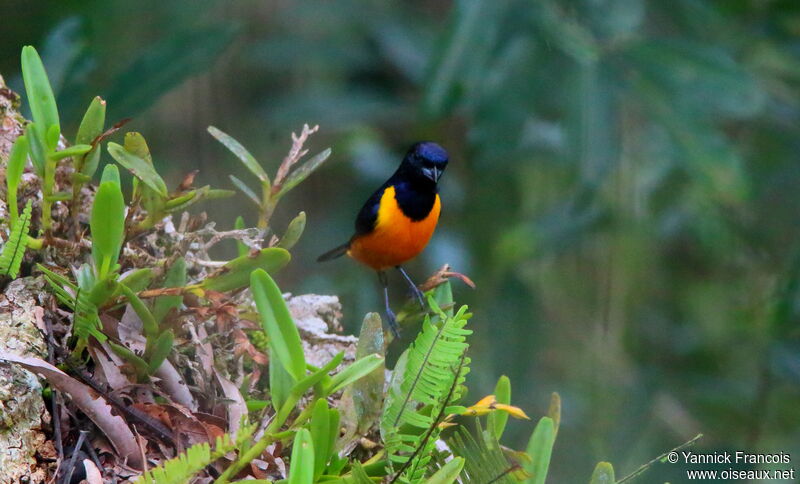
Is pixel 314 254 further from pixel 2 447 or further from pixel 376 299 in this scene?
pixel 2 447

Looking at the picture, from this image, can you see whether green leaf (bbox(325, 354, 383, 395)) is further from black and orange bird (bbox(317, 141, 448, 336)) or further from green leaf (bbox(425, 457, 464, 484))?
black and orange bird (bbox(317, 141, 448, 336))

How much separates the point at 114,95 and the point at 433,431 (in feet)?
8.48

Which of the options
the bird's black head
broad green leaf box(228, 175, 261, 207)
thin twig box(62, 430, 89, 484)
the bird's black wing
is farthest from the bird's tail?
thin twig box(62, 430, 89, 484)

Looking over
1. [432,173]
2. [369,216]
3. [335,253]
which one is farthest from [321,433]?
[335,253]

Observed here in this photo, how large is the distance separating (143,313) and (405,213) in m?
1.46

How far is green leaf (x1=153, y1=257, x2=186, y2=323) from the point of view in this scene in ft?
4.29

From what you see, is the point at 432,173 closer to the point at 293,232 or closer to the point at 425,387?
the point at 293,232

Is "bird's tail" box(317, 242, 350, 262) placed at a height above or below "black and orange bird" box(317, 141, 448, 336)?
below

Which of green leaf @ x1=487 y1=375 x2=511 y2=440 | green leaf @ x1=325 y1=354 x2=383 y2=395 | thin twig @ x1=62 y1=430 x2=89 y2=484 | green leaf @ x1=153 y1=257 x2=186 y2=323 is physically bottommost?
green leaf @ x1=487 y1=375 x2=511 y2=440

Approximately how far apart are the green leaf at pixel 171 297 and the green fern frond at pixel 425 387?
13.5 inches

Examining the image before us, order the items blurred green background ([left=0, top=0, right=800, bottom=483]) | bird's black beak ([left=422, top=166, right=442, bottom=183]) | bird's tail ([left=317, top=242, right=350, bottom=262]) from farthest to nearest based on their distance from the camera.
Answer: blurred green background ([left=0, top=0, right=800, bottom=483])
bird's tail ([left=317, top=242, right=350, bottom=262])
bird's black beak ([left=422, top=166, right=442, bottom=183])

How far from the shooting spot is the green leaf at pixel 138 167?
1312 millimetres

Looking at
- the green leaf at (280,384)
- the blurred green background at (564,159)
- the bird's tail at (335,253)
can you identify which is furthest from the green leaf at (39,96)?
the blurred green background at (564,159)

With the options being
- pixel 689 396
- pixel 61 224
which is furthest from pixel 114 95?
pixel 689 396
